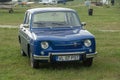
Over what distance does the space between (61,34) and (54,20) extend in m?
1.01

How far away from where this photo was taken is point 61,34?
1057cm

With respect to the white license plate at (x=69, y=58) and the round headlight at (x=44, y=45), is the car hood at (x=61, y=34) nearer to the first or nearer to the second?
the round headlight at (x=44, y=45)

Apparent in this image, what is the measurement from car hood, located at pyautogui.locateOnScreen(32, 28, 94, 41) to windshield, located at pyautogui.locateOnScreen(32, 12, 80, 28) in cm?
37

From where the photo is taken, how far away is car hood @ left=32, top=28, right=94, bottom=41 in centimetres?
1022

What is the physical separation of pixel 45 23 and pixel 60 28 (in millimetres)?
476

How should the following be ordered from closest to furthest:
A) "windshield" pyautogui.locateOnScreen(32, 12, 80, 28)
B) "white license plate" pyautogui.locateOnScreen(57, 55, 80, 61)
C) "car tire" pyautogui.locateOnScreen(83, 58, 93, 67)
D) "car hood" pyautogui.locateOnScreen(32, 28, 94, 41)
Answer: "white license plate" pyautogui.locateOnScreen(57, 55, 80, 61)
"car hood" pyautogui.locateOnScreen(32, 28, 94, 41)
"car tire" pyautogui.locateOnScreen(83, 58, 93, 67)
"windshield" pyautogui.locateOnScreen(32, 12, 80, 28)

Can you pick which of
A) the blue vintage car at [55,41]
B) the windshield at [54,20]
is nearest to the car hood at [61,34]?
the blue vintage car at [55,41]

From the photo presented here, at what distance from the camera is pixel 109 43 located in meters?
16.4

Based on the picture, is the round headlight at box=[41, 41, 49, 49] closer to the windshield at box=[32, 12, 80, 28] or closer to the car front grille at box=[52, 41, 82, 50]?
the car front grille at box=[52, 41, 82, 50]

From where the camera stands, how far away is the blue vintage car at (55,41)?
33.1ft

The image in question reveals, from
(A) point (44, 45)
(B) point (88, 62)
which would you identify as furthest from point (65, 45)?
(B) point (88, 62)

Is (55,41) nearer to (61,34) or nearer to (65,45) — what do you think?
(65,45)

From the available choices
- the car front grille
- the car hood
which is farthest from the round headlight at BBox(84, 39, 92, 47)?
the car front grille

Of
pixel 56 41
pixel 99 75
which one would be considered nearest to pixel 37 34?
pixel 56 41
